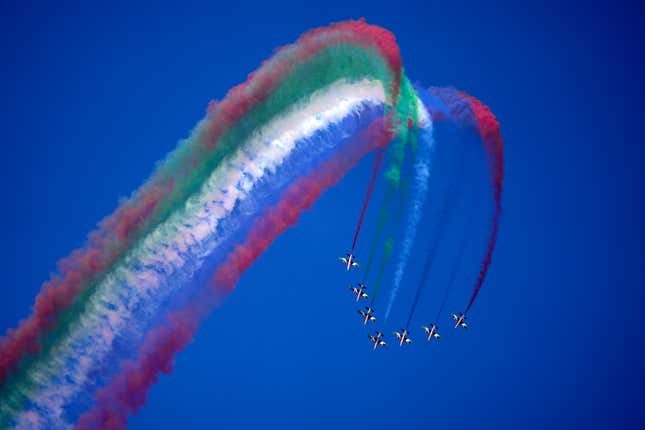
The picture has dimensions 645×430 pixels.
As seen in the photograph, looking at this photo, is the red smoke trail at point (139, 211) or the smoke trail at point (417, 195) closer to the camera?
the red smoke trail at point (139, 211)

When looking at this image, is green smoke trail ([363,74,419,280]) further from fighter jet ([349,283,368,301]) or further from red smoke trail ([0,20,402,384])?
fighter jet ([349,283,368,301])

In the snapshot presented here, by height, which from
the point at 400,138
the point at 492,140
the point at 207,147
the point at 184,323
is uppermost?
the point at 492,140

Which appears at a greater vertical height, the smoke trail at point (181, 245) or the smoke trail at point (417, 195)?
the smoke trail at point (417, 195)


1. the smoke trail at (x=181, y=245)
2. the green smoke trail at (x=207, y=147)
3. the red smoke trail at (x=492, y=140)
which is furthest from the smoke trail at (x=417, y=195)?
the smoke trail at (x=181, y=245)

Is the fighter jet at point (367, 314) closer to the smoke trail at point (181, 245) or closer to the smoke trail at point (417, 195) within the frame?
the smoke trail at point (417, 195)

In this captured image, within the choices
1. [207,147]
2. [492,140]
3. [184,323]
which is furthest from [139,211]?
[492,140]

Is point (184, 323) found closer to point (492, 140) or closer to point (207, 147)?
point (207, 147)
